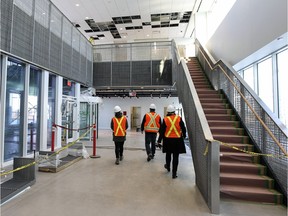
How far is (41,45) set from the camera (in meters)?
5.60

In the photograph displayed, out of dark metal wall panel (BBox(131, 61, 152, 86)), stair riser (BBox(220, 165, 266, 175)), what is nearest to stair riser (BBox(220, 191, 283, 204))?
stair riser (BBox(220, 165, 266, 175))

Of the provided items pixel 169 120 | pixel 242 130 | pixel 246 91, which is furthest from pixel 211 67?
pixel 169 120

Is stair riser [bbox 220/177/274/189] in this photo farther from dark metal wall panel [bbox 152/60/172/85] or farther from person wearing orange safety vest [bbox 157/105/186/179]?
dark metal wall panel [bbox 152/60/172/85]

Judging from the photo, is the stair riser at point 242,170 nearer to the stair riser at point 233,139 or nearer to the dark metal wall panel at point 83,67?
the stair riser at point 233,139

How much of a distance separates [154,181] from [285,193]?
2.17 meters

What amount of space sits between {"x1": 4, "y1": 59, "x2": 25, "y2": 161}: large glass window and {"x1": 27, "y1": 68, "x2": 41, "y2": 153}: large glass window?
1.33 feet

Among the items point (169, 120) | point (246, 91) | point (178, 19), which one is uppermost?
point (178, 19)

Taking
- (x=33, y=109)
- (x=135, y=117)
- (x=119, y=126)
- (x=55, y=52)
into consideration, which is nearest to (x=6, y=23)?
(x=55, y=52)

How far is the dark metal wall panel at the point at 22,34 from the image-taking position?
4.58 metres

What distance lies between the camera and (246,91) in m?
4.30

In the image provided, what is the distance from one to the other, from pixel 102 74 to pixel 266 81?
7.39 m

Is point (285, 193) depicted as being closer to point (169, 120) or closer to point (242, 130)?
point (242, 130)

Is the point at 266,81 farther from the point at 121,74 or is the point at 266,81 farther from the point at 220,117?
the point at 121,74

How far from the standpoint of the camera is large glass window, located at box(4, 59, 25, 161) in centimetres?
475
